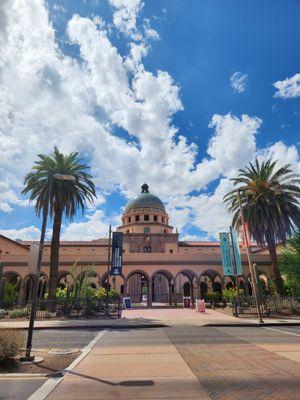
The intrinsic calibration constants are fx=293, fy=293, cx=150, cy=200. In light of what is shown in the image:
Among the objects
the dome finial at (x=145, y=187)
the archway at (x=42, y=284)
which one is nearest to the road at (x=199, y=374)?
the archway at (x=42, y=284)

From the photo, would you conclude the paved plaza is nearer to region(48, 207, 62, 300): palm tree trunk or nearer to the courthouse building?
region(48, 207, 62, 300): palm tree trunk

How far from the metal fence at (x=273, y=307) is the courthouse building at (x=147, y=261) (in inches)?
439

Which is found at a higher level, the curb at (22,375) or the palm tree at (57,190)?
the palm tree at (57,190)

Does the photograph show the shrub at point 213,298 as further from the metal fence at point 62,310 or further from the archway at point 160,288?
the archway at point 160,288

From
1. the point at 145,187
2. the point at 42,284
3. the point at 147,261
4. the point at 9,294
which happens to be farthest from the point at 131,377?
the point at 145,187

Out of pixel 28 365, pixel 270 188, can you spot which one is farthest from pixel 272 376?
pixel 270 188

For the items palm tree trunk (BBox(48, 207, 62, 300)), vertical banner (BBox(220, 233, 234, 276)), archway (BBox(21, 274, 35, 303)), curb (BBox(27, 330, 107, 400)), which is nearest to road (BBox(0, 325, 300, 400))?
curb (BBox(27, 330, 107, 400))

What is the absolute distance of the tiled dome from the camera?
56.7m

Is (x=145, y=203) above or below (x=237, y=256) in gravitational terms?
above

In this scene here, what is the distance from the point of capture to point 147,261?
38.5 metres

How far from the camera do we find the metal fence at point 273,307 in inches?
918

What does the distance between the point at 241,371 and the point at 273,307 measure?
19968 mm

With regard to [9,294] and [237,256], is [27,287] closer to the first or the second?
[9,294]

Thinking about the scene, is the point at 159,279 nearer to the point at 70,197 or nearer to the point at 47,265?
the point at 47,265
